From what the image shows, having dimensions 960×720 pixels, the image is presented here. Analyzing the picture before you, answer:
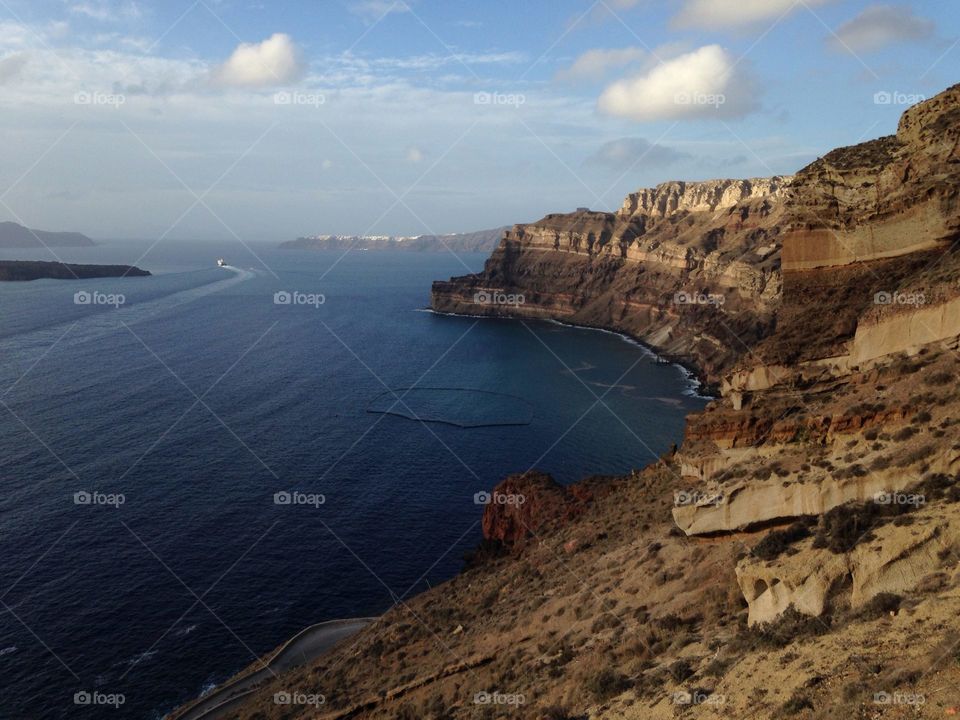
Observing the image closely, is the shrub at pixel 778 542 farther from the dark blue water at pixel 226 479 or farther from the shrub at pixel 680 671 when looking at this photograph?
the dark blue water at pixel 226 479

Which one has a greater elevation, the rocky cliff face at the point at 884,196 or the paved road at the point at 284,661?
the rocky cliff face at the point at 884,196

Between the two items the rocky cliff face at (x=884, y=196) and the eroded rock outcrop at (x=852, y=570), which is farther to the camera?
the rocky cliff face at (x=884, y=196)

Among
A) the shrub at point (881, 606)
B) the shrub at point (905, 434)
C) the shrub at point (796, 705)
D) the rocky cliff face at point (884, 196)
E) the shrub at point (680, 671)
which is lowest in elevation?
the shrub at point (680, 671)

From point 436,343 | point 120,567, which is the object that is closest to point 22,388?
point 120,567

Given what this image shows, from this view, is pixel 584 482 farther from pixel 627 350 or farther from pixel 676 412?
pixel 627 350

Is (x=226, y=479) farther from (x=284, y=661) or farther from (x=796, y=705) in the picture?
(x=796, y=705)

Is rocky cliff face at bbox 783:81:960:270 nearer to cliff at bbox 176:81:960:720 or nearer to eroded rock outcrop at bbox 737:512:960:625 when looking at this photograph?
cliff at bbox 176:81:960:720

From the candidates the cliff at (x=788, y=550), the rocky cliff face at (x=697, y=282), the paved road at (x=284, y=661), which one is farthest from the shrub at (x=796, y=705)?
the rocky cliff face at (x=697, y=282)
